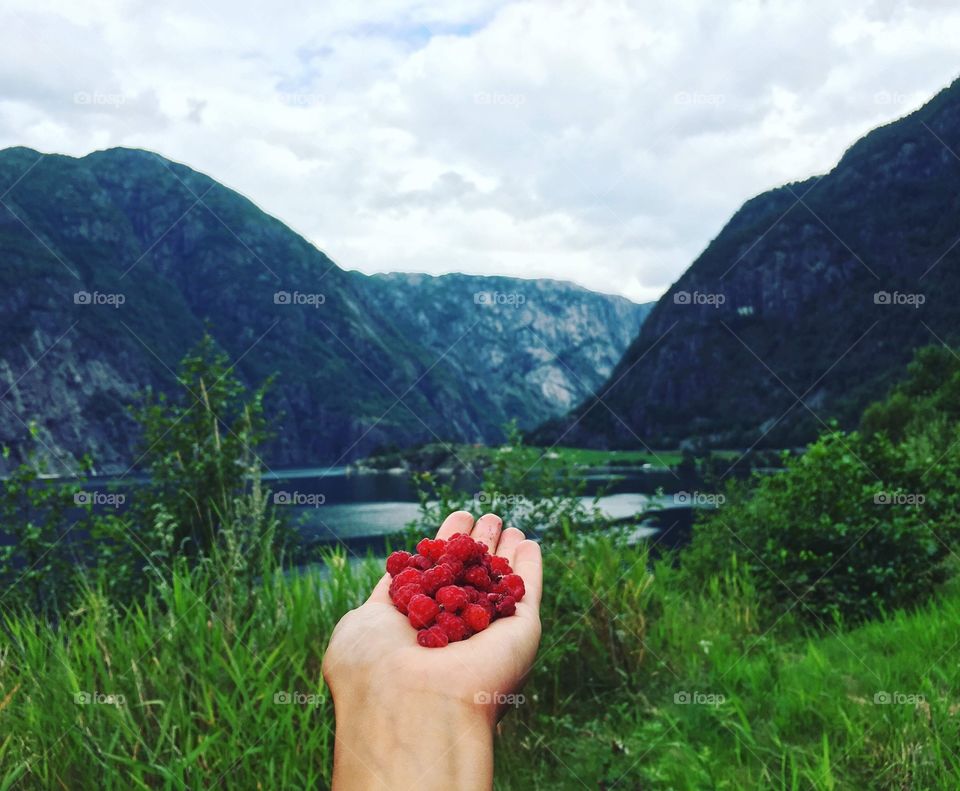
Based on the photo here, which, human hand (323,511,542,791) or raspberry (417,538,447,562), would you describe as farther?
raspberry (417,538,447,562)

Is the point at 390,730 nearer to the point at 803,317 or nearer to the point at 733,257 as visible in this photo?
the point at 803,317

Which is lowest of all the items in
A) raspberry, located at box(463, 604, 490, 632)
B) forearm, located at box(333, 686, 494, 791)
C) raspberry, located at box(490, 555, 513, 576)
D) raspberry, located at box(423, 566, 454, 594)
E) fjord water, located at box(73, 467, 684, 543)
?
fjord water, located at box(73, 467, 684, 543)

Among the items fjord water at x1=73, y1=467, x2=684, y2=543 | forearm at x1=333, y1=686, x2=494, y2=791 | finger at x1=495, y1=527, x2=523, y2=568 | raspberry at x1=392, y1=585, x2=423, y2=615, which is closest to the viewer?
forearm at x1=333, y1=686, x2=494, y2=791

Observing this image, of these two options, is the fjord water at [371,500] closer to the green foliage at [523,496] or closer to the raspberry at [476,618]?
the green foliage at [523,496]

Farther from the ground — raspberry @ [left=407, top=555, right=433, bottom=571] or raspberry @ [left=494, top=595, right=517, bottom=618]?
raspberry @ [left=407, top=555, right=433, bottom=571]

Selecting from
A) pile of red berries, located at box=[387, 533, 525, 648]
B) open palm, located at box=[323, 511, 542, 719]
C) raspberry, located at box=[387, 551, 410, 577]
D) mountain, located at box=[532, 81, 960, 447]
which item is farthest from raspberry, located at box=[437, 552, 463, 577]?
mountain, located at box=[532, 81, 960, 447]

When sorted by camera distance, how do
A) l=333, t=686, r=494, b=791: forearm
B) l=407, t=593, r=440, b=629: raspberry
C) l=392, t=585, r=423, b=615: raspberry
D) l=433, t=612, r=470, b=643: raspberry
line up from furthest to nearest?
l=392, t=585, r=423, b=615: raspberry → l=407, t=593, r=440, b=629: raspberry → l=433, t=612, r=470, b=643: raspberry → l=333, t=686, r=494, b=791: forearm

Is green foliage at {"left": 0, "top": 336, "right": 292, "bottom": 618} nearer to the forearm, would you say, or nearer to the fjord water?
the fjord water

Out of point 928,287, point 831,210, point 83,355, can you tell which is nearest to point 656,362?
point 831,210
